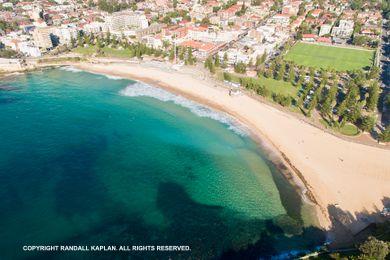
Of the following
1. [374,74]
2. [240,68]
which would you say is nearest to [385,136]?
[374,74]

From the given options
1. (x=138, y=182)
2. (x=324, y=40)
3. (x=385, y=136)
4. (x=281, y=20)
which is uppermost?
(x=281, y=20)

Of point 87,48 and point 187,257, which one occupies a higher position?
point 87,48

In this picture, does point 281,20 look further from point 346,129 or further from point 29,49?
point 29,49

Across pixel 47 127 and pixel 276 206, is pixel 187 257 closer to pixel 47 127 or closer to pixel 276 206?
pixel 276 206

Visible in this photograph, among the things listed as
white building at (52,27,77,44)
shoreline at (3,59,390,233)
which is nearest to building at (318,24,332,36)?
shoreline at (3,59,390,233)

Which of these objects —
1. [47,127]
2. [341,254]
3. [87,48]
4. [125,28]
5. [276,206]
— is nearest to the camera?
[341,254]

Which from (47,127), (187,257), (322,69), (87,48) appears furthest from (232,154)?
(87,48)

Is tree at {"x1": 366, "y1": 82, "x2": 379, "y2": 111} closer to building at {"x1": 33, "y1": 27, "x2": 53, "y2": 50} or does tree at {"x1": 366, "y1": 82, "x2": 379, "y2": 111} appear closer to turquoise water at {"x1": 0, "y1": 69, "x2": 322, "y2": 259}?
turquoise water at {"x1": 0, "y1": 69, "x2": 322, "y2": 259}
